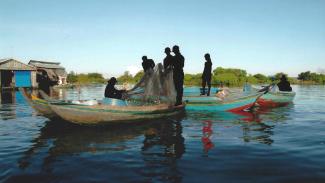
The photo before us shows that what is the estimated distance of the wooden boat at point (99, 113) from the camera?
29.0 ft

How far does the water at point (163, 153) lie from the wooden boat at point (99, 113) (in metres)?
0.44

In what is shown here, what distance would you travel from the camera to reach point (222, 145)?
25.5ft

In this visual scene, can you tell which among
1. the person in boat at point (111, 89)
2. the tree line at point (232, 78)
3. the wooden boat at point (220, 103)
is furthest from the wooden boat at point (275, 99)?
the tree line at point (232, 78)

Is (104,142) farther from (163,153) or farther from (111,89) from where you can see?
(111,89)

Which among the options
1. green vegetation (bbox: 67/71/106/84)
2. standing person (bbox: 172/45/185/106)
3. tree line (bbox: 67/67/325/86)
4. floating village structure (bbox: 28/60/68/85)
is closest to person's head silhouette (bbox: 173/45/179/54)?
standing person (bbox: 172/45/185/106)

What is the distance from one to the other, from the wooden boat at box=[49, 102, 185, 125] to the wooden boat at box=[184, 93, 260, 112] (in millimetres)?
4924

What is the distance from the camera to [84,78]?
346 ft

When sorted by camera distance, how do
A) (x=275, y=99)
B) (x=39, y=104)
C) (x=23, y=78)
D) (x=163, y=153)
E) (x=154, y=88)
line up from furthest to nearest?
1. (x=23, y=78)
2. (x=275, y=99)
3. (x=154, y=88)
4. (x=39, y=104)
5. (x=163, y=153)

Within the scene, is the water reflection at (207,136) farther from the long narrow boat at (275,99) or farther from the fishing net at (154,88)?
the long narrow boat at (275,99)

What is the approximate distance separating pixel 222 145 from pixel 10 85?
47.6 metres

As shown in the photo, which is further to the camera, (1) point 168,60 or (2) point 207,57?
(2) point 207,57

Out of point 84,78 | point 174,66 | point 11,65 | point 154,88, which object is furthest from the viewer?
point 84,78

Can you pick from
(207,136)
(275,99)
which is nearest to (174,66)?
(207,136)

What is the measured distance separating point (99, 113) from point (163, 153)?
3296mm
